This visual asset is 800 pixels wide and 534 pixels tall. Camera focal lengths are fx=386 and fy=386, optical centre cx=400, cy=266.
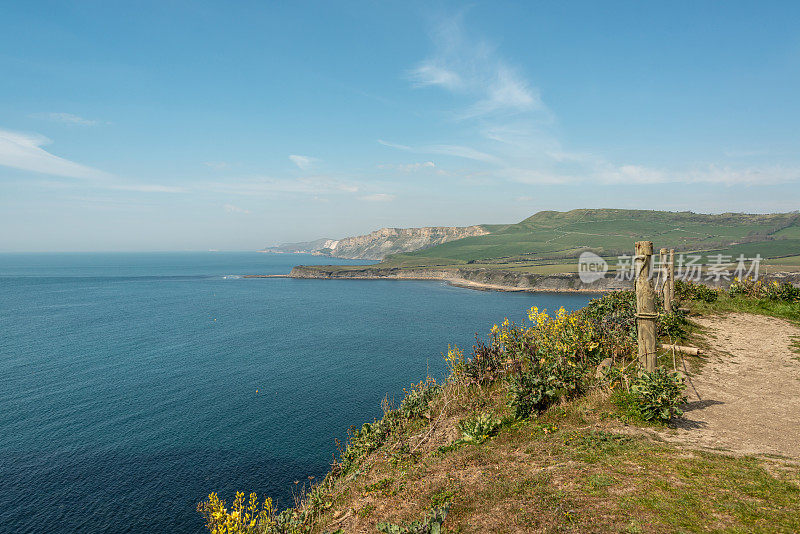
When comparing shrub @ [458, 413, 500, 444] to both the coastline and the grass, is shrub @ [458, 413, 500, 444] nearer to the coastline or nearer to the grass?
the grass

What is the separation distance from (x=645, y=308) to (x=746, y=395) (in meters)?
4.92

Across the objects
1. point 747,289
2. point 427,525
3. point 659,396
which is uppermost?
point 659,396

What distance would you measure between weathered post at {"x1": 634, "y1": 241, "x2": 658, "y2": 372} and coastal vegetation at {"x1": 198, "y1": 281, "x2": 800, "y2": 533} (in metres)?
0.51

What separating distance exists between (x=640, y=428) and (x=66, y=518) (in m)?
31.9

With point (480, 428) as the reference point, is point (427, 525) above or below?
above

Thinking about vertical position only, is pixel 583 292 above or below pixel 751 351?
below

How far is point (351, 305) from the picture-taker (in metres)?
105

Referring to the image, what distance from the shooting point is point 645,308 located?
35.5ft

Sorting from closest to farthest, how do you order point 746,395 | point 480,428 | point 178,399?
point 480,428 < point 746,395 < point 178,399

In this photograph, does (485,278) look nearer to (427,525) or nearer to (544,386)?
(544,386)

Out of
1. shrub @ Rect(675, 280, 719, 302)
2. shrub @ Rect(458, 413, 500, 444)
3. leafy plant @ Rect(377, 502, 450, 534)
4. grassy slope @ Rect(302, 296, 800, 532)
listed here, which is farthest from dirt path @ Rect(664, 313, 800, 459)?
leafy plant @ Rect(377, 502, 450, 534)

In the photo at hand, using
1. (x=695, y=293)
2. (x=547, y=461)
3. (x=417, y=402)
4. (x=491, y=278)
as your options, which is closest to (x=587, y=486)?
(x=547, y=461)

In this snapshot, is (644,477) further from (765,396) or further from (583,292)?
(583,292)

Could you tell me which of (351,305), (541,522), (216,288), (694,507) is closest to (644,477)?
(694,507)
